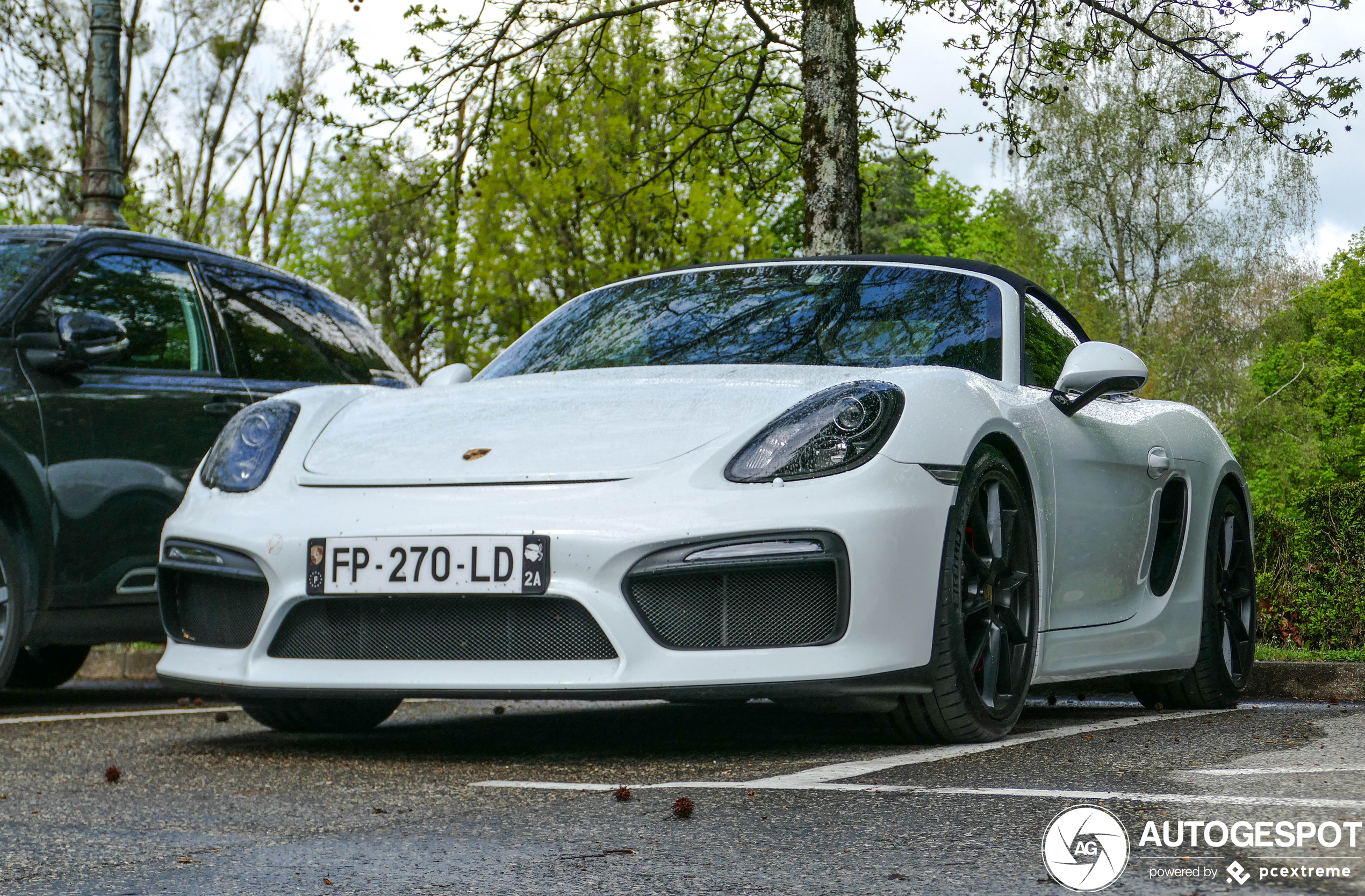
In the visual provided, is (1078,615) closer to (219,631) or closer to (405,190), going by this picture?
(219,631)

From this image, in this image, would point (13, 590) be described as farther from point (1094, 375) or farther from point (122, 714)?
point (1094, 375)

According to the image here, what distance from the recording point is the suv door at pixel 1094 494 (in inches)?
179

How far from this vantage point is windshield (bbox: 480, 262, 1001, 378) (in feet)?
14.9

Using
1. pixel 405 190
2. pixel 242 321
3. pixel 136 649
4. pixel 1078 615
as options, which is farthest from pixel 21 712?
pixel 405 190

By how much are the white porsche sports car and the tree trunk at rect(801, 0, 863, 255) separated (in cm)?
438

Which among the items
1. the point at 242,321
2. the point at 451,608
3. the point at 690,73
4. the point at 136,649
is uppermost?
the point at 690,73

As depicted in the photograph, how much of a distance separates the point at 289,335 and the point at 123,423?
113cm

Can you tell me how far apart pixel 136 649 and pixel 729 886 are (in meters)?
7.45

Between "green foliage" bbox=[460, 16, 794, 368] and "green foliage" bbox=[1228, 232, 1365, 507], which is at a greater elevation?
"green foliage" bbox=[460, 16, 794, 368]

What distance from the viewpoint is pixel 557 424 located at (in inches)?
158

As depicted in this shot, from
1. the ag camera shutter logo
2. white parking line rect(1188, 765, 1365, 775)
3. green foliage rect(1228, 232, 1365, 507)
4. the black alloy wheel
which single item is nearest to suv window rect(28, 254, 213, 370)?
the black alloy wheel

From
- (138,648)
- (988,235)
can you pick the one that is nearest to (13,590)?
(138,648)

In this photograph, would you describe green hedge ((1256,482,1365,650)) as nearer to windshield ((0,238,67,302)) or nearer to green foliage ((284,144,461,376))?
windshield ((0,238,67,302))

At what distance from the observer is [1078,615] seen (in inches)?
182
